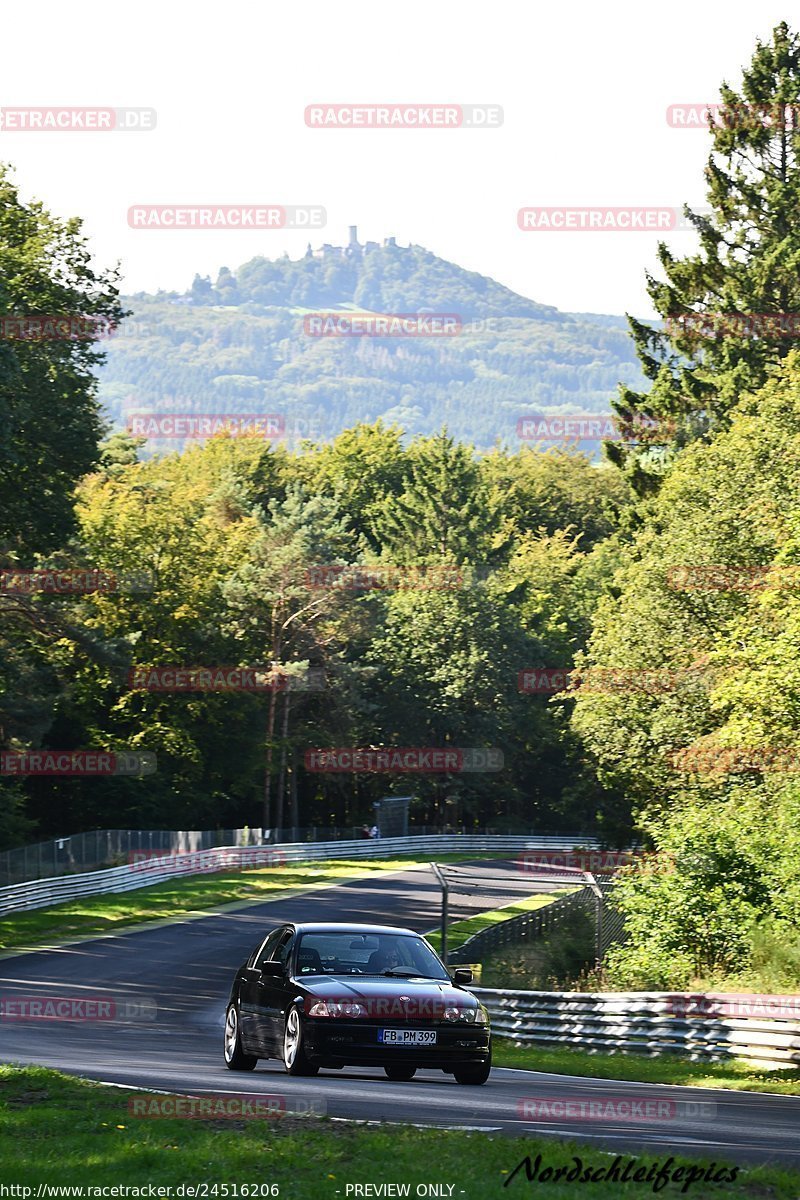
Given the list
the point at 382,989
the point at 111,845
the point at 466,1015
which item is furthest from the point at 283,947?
the point at 111,845

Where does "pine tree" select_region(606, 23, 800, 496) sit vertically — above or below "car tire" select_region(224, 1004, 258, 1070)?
above

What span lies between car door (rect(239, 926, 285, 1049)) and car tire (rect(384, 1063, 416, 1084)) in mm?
1314

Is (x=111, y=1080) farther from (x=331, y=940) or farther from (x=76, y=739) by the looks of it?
(x=76, y=739)

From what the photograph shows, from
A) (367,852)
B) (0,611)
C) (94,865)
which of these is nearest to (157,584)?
(367,852)

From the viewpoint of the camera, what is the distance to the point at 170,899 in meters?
53.2

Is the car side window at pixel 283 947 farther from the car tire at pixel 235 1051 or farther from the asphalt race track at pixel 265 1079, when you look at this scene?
the asphalt race track at pixel 265 1079

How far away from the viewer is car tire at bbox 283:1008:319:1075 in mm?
14734

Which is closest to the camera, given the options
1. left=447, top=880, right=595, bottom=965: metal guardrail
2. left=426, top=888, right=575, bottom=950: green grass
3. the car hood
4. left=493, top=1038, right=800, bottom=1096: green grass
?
the car hood

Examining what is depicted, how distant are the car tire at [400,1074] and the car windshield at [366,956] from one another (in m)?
0.91

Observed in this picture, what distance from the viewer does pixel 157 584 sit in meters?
78.6

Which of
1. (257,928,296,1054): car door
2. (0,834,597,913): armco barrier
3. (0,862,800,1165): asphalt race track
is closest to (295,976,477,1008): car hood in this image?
(257,928,296,1054): car door

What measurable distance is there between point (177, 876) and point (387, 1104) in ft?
167

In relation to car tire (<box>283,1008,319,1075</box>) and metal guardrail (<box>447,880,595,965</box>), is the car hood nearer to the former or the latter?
car tire (<box>283,1008,319,1075</box>)

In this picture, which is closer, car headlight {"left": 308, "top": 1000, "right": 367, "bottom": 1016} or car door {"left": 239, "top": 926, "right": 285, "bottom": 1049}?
car headlight {"left": 308, "top": 1000, "right": 367, "bottom": 1016}
